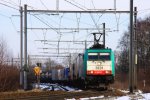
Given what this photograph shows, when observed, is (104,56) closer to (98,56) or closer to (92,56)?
(98,56)

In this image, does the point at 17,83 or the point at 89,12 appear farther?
the point at 17,83

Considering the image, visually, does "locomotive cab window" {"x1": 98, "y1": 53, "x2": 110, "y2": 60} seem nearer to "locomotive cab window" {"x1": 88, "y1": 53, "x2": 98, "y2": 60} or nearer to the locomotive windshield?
the locomotive windshield

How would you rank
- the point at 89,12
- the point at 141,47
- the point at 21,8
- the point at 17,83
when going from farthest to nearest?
the point at 141,47, the point at 17,83, the point at 21,8, the point at 89,12

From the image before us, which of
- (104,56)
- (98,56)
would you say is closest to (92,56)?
(98,56)

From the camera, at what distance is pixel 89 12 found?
36.9 m

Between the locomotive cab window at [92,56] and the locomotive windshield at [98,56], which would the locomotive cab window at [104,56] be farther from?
the locomotive cab window at [92,56]

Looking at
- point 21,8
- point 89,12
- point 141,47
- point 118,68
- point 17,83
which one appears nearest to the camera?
point 89,12

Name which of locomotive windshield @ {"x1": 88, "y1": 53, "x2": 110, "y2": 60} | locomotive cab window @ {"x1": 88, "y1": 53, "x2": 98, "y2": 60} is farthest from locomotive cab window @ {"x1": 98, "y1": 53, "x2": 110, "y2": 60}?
locomotive cab window @ {"x1": 88, "y1": 53, "x2": 98, "y2": 60}

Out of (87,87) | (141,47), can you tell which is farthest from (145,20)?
(87,87)

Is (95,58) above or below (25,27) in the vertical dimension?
below

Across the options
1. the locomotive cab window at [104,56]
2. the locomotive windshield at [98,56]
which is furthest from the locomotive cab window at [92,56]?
the locomotive cab window at [104,56]

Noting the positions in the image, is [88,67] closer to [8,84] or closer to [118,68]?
[8,84]

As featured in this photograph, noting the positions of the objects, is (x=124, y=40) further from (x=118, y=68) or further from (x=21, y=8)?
(x=21, y=8)

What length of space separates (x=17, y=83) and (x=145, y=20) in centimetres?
5505
